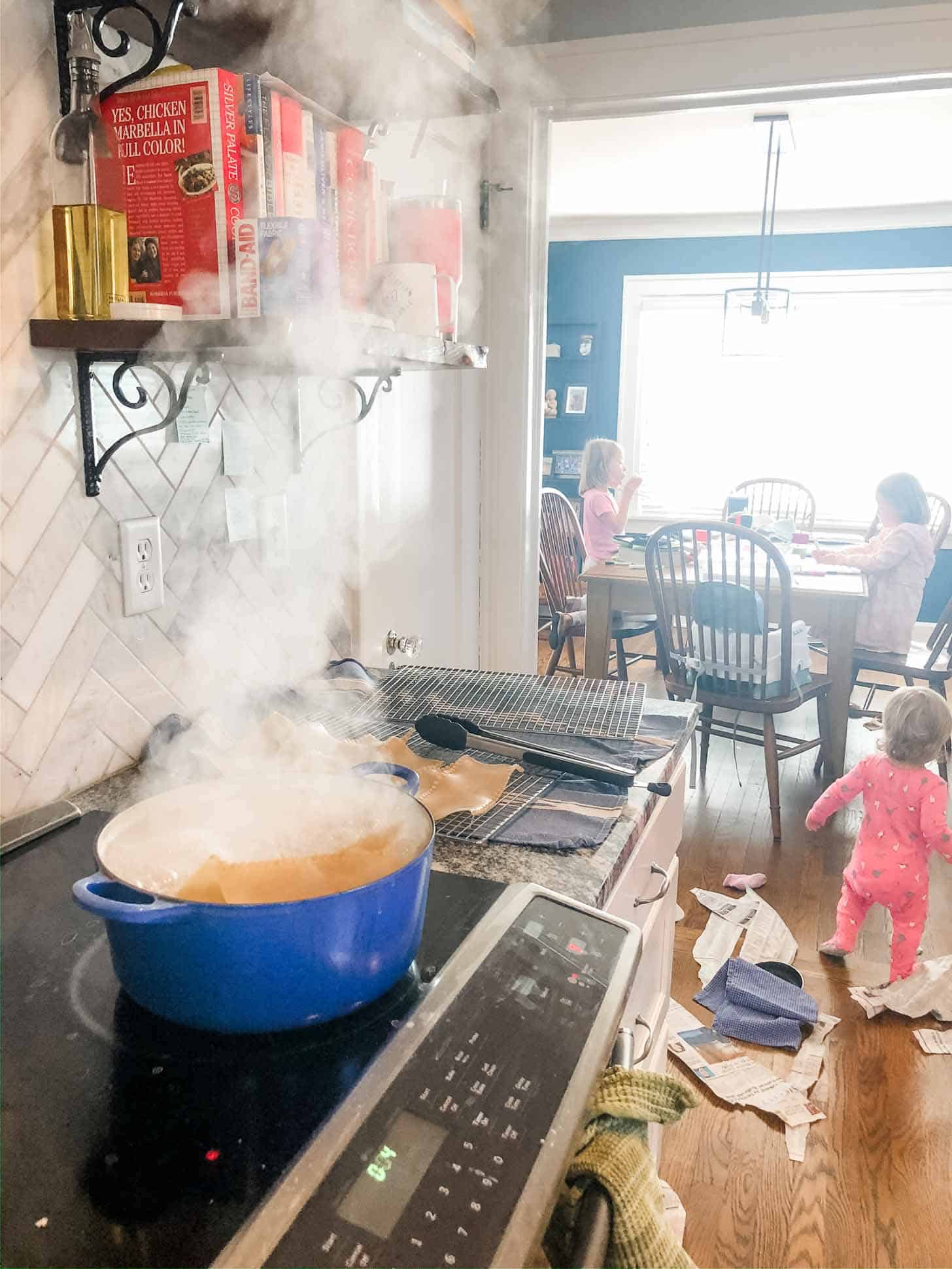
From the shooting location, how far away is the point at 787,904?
2576 mm

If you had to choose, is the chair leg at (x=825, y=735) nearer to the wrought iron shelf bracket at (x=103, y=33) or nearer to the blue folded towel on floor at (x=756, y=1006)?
the blue folded towel on floor at (x=756, y=1006)

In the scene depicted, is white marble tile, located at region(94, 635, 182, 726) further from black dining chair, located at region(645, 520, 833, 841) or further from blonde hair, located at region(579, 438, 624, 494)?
blonde hair, located at region(579, 438, 624, 494)

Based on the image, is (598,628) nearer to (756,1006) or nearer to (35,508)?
(756,1006)

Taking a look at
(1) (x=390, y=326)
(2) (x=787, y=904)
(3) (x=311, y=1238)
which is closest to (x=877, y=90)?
(1) (x=390, y=326)

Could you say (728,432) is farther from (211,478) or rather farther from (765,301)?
(211,478)

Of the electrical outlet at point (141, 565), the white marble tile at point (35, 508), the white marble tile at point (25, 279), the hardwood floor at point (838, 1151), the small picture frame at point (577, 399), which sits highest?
the small picture frame at point (577, 399)

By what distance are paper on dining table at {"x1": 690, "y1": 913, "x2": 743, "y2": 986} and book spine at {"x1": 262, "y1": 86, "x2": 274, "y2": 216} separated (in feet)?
6.13

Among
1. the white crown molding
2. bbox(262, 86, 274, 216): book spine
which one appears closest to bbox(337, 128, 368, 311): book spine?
bbox(262, 86, 274, 216): book spine

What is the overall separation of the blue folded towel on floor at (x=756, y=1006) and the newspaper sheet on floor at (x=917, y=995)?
13cm

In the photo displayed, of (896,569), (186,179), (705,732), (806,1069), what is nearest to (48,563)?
(186,179)

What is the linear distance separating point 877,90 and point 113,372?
5.37ft

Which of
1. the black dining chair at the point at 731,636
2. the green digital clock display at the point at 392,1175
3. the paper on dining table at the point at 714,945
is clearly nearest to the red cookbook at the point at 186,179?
the green digital clock display at the point at 392,1175

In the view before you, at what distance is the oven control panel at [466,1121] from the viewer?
51cm

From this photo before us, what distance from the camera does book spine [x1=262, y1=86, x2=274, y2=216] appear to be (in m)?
0.99
